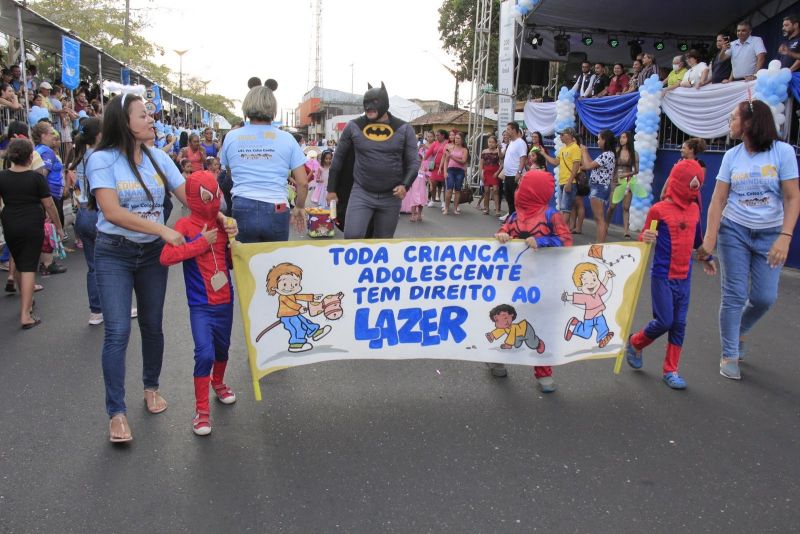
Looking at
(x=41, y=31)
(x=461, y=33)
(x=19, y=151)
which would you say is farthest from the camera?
(x=461, y=33)

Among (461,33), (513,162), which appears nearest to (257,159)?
(513,162)

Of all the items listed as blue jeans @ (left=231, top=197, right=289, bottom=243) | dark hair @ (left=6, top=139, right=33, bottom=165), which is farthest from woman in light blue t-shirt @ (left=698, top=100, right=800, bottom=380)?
dark hair @ (left=6, top=139, right=33, bottom=165)

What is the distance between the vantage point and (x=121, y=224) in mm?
3357

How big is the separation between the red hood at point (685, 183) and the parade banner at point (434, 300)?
43 centimetres

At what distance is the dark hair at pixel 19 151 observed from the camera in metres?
5.83

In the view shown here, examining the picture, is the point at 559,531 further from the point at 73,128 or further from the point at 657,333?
the point at 73,128

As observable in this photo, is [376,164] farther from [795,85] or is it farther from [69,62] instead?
[69,62]

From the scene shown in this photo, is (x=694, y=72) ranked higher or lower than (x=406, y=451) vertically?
higher

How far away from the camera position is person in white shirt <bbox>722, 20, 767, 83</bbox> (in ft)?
36.4

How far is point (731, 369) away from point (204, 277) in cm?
366

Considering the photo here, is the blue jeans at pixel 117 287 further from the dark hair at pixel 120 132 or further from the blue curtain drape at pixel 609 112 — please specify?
the blue curtain drape at pixel 609 112

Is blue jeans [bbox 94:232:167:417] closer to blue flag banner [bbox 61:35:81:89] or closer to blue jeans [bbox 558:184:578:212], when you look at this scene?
blue jeans [bbox 558:184:578:212]

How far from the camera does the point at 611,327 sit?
4355 millimetres

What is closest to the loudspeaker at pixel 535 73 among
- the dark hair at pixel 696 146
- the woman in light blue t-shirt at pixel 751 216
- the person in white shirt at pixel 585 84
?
the person in white shirt at pixel 585 84
